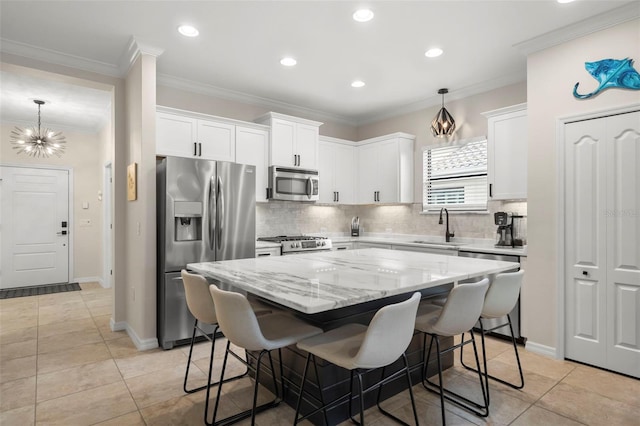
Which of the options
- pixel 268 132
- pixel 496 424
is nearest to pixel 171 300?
pixel 268 132

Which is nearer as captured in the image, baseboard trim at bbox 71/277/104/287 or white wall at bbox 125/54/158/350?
white wall at bbox 125/54/158/350

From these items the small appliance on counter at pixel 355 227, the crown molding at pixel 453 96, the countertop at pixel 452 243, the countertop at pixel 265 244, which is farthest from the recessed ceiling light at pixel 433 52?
the small appliance on counter at pixel 355 227

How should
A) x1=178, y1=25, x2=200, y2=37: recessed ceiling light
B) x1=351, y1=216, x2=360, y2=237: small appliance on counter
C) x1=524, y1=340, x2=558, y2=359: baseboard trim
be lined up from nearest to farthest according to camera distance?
x1=178, y1=25, x2=200, y2=37: recessed ceiling light < x1=524, y1=340, x2=558, y2=359: baseboard trim < x1=351, y1=216, x2=360, y2=237: small appliance on counter

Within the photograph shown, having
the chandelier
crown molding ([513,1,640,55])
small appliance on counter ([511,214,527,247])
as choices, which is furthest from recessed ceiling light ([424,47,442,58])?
the chandelier

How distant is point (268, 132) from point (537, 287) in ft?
11.4

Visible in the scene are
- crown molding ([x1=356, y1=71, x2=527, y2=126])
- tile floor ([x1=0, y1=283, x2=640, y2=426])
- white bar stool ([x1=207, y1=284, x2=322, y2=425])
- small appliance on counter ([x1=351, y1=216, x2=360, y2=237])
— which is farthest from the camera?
small appliance on counter ([x1=351, y1=216, x2=360, y2=237])

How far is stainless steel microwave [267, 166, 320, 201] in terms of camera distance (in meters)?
4.69

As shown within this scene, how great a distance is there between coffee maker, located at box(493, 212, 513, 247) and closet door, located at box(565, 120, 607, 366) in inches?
31.6

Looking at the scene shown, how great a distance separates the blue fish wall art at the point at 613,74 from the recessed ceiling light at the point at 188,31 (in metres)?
3.29

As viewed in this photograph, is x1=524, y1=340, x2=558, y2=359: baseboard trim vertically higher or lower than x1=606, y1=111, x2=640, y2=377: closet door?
lower

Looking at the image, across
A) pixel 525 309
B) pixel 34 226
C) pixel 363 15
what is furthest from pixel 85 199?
pixel 525 309

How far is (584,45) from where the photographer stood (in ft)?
9.82

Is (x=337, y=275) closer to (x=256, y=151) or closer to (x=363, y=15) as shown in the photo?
(x=363, y=15)

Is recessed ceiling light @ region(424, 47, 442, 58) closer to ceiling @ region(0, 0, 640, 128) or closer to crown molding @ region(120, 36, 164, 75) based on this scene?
ceiling @ region(0, 0, 640, 128)
